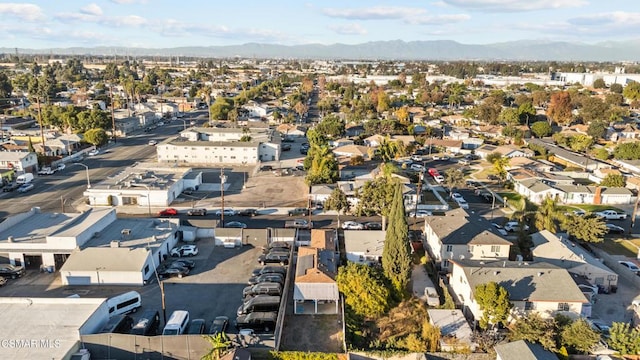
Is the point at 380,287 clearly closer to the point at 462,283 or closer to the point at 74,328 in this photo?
the point at 462,283

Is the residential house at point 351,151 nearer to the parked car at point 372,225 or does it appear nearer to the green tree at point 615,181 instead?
the parked car at point 372,225

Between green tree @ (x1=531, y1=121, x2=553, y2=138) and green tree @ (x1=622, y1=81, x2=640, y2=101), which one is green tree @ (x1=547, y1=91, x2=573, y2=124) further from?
green tree @ (x1=622, y1=81, x2=640, y2=101)

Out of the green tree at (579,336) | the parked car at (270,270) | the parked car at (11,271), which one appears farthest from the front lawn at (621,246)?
the parked car at (11,271)

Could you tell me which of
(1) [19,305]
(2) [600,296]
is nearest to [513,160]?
(2) [600,296]

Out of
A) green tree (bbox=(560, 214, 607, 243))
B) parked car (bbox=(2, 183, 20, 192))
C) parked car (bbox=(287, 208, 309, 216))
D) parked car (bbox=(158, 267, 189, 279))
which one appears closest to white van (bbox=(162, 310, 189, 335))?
parked car (bbox=(158, 267, 189, 279))

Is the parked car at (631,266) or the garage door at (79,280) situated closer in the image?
the garage door at (79,280)

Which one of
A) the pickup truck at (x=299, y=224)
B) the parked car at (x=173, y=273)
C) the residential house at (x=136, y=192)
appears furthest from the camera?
the residential house at (x=136, y=192)
